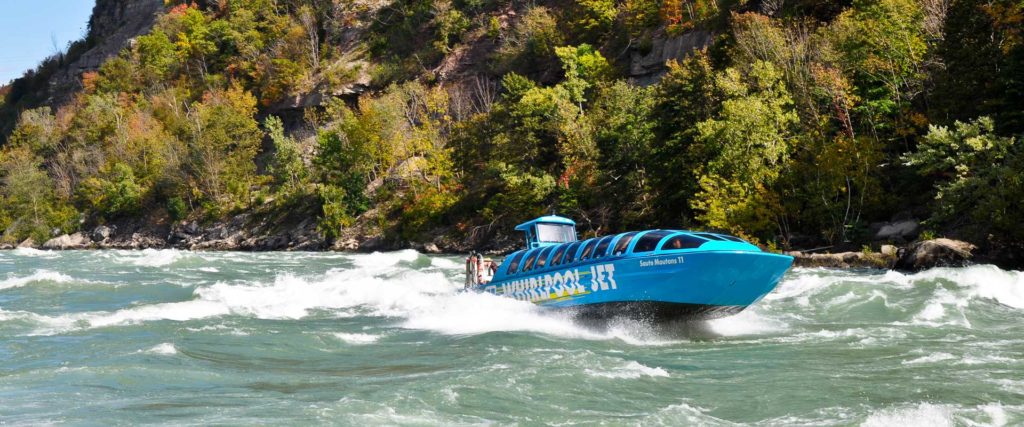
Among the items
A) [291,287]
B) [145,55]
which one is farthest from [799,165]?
[145,55]

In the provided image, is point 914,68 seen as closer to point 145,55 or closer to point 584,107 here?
point 584,107

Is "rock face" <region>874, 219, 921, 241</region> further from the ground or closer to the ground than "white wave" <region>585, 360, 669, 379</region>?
further from the ground

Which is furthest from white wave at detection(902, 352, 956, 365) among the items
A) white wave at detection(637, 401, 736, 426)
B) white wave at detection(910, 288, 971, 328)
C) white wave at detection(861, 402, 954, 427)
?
white wave at detection(637, 401, 736, 426)

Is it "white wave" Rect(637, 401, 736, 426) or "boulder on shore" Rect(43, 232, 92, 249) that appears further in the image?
"boulder on shore" Rect(43, 232, 92, 249)

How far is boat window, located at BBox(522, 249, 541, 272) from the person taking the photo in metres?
23.4

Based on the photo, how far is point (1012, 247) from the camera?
31938 millimetres

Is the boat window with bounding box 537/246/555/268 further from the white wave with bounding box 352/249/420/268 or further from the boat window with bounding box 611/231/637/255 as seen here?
the white wave with bounding box 352/249/420/268

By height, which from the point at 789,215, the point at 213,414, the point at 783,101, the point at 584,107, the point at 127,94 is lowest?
the point at 213,414

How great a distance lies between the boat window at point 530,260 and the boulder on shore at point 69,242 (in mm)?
84337

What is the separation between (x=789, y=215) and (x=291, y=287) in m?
25.2

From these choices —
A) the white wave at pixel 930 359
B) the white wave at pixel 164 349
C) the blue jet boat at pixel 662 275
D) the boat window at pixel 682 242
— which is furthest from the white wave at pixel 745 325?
the white wave at pixel 164 349

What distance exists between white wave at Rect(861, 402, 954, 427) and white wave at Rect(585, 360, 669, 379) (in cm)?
409

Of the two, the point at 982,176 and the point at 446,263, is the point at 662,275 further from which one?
the point at 446,263

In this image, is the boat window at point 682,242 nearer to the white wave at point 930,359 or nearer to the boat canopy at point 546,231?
the white wave at point 930,359
